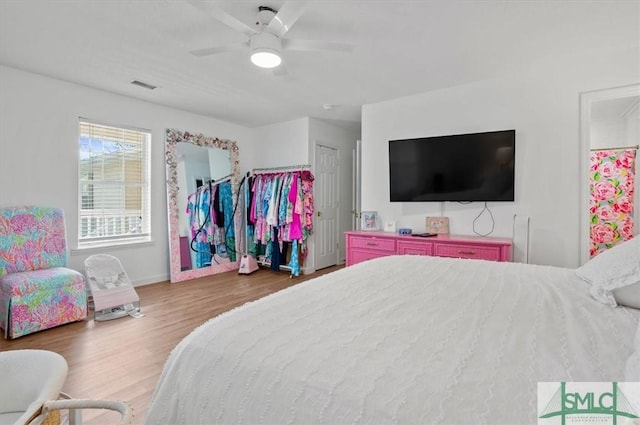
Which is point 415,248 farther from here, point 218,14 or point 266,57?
point 218,14

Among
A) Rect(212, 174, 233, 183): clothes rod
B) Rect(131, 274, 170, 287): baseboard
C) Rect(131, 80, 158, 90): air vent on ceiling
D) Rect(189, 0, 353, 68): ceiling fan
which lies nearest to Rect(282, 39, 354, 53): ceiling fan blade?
Rect(189, 0, 353, 68): ceiling fan

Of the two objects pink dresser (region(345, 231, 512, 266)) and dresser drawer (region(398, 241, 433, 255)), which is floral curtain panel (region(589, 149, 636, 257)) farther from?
dresser drawer (region(398, 241, 433, 255))

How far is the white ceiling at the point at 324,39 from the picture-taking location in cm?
206

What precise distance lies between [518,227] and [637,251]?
1969 mm

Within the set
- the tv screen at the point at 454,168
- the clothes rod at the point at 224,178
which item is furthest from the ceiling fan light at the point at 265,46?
the clothes rod at the point at 224,178


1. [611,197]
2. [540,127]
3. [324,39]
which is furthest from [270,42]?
[611,197]

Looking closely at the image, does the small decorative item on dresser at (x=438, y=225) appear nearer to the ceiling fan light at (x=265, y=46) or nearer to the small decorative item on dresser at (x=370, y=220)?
the small decorative item on dresser at (x=370, y=220)

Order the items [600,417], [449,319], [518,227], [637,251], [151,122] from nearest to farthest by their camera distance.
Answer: [600,417] → [449,319] → [637,251] → [518,227] → [151,122]

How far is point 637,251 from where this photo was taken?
1116 millimetres

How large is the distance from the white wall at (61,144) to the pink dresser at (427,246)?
2667 mm

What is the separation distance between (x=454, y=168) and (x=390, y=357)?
114 inches

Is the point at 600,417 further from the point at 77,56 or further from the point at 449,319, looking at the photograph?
the point at 77,56

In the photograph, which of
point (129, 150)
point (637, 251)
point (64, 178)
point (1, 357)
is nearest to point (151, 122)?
point (129, 150)

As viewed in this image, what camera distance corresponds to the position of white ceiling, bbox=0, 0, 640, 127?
2.06m
